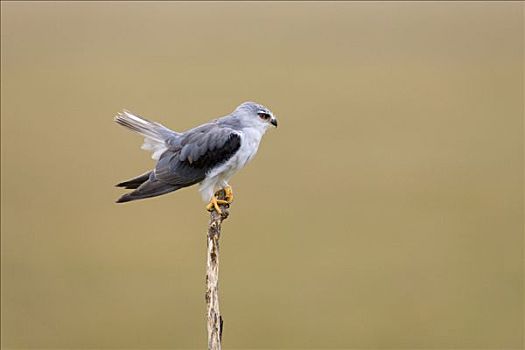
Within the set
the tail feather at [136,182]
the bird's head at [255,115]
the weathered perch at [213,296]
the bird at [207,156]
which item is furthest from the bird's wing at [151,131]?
the weathered perch at [213,296]

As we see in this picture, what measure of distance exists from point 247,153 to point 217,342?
4.00 feet

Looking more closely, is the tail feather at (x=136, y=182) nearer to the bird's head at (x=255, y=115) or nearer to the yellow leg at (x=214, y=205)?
the yellow leg at (x=214, y=205)

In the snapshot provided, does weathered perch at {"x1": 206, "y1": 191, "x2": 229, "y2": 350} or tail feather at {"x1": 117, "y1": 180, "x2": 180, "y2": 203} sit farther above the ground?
tail feather at {"x1": 117, "y1": 180, "x2": 180, "y2": 203}

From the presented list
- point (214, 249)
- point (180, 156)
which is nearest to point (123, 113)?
point (180, 156)

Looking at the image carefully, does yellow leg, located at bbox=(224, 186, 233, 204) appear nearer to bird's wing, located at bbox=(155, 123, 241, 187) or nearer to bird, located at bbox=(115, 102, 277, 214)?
bird, located at bbox=(115, 102, 277, 214)

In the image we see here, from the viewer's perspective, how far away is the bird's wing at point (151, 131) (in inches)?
159

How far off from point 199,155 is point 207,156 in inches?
2.1

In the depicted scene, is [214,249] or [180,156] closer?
[214,249]

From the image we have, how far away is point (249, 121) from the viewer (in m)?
3.89

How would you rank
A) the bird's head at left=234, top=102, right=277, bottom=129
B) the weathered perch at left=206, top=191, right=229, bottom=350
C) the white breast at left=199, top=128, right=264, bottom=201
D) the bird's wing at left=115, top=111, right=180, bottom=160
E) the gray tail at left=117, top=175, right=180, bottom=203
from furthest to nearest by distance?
1. the bird's wing at left=115, top=111, right=180, bottom=160
2. the bird's head at left=234, top=102, right=277, bottom=129
3. the white breast at left=199, top=128, right=264, bottom=201
4. the gray tail at left=117, top=175, right=180, bottom=203
5. the weathered perch at left=206, top=191, right=229, bottom=350

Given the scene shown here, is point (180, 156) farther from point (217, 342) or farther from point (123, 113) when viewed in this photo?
point (217, 342)

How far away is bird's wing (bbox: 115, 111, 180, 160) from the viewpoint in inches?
159

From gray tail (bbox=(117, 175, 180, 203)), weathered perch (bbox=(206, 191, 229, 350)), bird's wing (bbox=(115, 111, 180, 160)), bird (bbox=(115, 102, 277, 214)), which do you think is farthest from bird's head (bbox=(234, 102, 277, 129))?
weathered perch (bbox=(206, 191, 229, 350))

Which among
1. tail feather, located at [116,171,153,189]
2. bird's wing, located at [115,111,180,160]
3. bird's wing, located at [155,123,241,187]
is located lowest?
tail feather, located at [116,171,153,189]
